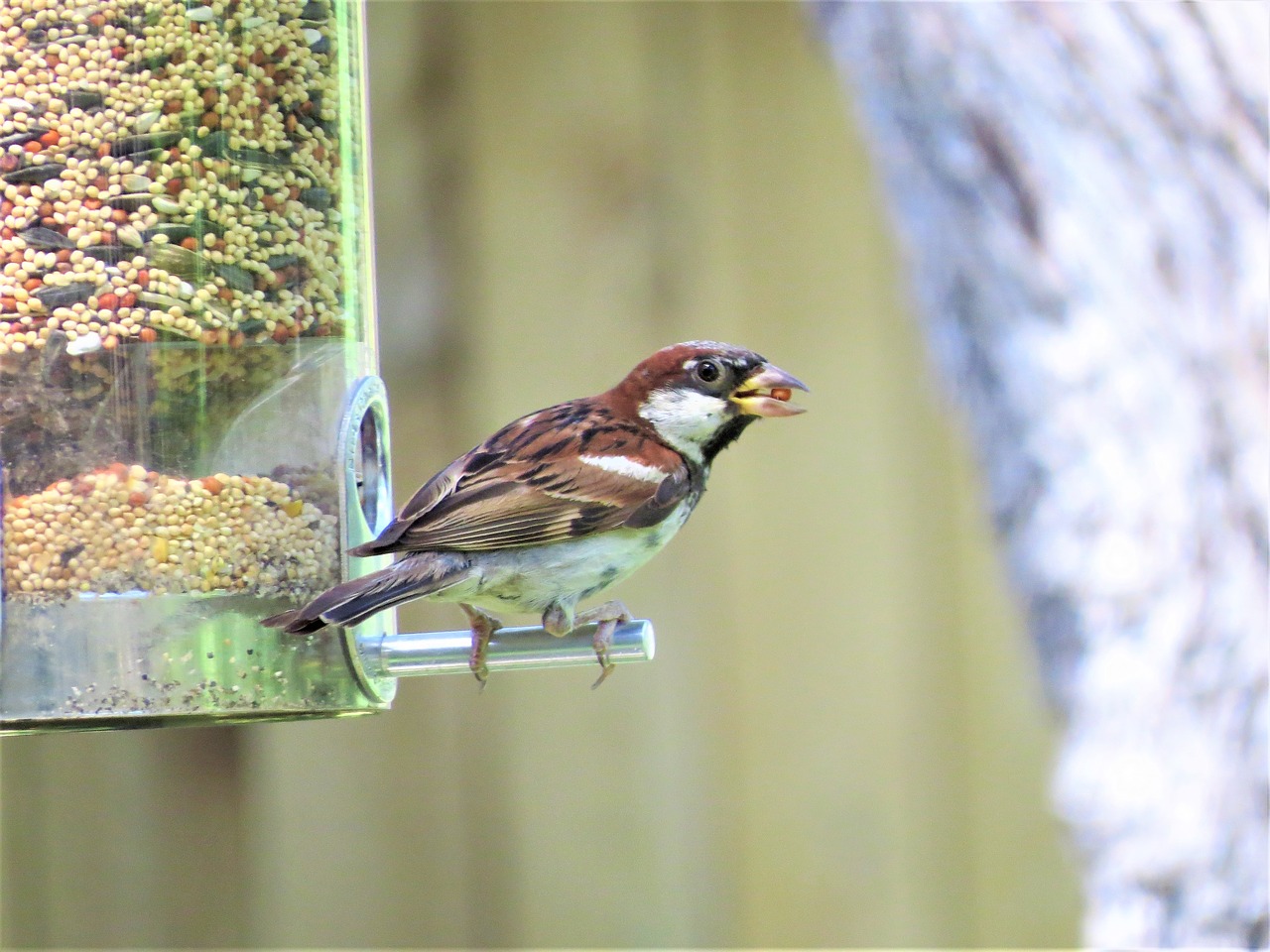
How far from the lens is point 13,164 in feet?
7.23

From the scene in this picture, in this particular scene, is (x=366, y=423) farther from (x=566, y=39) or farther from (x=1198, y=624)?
(x=566, y=39)

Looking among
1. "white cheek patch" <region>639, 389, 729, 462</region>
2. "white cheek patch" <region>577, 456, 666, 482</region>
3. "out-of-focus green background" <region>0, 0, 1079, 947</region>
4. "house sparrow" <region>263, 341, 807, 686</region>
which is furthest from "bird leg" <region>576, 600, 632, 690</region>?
"out-of-focus green background" <region>0, 0, 1079, 947</region>

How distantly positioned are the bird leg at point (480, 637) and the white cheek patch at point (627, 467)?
316 millimetres

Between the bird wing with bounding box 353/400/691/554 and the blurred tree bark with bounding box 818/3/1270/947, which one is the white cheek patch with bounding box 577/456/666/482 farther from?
the blurred tree bark with bounding box 818/3/1270/947

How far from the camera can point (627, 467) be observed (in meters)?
2.68

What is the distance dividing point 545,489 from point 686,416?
396mm

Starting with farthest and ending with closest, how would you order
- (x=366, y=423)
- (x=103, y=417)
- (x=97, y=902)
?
(x=97, y=902), (x=366, y=423), (x=103, y=417)

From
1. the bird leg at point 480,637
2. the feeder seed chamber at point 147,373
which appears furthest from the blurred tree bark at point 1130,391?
the bird leg at point 480,637

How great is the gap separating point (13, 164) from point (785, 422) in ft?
6.66

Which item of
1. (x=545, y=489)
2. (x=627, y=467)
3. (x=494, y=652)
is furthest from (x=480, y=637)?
(x=627, y=467)

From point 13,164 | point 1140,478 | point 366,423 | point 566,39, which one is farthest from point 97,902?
point 1140,478

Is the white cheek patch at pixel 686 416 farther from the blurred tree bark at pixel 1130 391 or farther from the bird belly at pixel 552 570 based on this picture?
the blurred tree bark at pixel 1130 391

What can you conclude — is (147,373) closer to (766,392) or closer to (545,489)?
(545,489)

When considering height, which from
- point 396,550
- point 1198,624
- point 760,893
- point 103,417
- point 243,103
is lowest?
point 760,893
